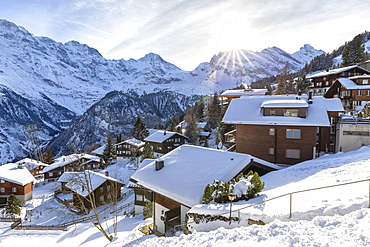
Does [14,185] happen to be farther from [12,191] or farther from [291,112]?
[291,112]

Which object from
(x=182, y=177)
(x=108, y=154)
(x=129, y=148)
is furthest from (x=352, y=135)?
(x=108, y=154)

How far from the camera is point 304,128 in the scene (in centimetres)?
2067

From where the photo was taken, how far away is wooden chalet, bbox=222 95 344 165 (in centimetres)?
→ 2059

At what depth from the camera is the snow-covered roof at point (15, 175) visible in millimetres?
41094

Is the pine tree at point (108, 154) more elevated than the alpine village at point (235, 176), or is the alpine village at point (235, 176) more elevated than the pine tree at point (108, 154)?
the alpine village at point (235, 176)

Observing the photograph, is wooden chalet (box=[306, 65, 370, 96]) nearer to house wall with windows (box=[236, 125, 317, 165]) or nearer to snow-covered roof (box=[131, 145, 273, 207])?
house wall with windows (box=[236, 125, 317, 165])

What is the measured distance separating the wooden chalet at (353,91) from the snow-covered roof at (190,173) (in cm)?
3493

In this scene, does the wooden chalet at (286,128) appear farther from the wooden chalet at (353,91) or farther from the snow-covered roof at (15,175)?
the snow-covered roof at (15,175)

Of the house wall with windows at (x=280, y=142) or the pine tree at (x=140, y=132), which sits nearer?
the house wall with windows at (x=280, y=142)

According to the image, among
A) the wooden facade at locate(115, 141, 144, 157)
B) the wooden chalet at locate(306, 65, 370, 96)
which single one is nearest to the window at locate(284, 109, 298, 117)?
the wooden chalet at locate(306, 65, 370, 96)

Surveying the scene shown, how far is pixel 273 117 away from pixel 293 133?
2438mm

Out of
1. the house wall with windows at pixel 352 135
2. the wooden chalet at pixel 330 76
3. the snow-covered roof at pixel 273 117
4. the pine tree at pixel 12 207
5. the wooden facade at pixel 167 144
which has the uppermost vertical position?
the wooden chalet at pixel 330 76

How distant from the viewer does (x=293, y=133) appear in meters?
21.1

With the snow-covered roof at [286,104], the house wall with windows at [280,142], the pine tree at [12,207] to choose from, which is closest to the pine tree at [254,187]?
the house wall with windows at [280,142]
